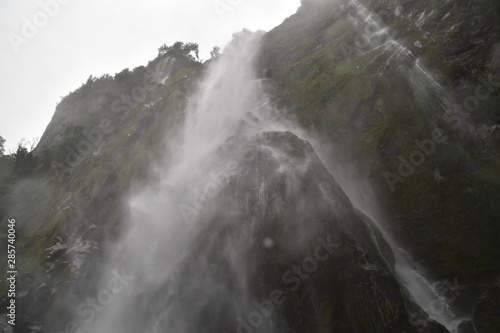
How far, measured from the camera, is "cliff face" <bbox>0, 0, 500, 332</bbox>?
1393 centimetres

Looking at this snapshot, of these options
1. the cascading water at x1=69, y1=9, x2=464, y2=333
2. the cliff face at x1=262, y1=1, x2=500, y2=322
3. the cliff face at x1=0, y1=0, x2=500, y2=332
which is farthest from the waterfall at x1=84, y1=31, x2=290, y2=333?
the cliff face at x1=262, y1=1, x2=500, y2=322

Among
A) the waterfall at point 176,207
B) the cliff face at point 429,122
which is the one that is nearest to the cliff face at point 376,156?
the cliff face at point 429,122

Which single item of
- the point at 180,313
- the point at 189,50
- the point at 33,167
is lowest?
the point at 180,313

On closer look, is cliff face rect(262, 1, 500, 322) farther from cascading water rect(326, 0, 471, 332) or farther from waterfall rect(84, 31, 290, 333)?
waterfall rect(84, 31, 290, 333)

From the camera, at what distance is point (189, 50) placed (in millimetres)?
51469

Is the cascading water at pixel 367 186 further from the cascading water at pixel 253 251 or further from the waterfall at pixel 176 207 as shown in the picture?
the waterfall at pixel 176 207

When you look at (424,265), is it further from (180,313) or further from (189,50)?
(189,50)

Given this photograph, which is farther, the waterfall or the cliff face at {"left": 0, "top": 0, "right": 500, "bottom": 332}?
the waterfall

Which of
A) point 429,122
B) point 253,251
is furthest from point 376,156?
point 253,251

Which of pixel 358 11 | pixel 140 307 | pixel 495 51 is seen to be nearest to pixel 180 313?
pixel 140 307

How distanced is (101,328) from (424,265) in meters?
18.1

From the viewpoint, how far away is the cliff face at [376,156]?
45.7 feet

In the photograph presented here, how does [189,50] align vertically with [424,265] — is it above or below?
above

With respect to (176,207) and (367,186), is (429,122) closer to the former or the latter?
(367,186)
